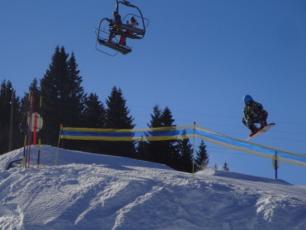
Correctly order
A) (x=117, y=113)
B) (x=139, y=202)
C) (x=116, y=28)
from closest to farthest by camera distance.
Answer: (x=139, y=202)
(x=116, y=28)
(x=117, y=113)

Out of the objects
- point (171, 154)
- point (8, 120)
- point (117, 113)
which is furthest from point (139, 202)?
point (8, 120)

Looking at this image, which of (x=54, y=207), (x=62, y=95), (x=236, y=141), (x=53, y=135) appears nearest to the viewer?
(x=54, y=207)

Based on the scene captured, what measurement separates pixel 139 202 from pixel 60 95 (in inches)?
1825

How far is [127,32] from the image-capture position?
77.4 feet

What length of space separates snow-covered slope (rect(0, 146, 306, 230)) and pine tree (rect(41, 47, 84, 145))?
115ft

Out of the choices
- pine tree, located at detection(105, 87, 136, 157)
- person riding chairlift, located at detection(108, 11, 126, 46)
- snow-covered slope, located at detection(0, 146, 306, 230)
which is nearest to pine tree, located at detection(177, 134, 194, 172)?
pine tree, located at detection(105, 87, 136, 157)

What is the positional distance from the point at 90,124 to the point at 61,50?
13.8 meters

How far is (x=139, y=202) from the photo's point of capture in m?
15.4

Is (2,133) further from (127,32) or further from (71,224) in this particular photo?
(71,224)

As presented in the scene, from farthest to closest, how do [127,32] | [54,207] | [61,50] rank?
[61,50]
[127,32]
[54,207]

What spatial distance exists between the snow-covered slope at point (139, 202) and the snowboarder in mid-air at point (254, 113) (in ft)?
12.1

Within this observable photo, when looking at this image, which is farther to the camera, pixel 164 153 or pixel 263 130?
pixel 164 153

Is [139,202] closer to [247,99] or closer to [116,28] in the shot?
[247,99]

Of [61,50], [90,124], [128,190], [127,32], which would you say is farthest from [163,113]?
[128,190]
